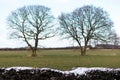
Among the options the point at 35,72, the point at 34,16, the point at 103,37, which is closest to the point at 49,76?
the point at 35,72

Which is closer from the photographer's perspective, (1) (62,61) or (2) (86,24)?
(1) (62,61)

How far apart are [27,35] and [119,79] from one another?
69666mm

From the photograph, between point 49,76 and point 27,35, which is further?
point 27,35

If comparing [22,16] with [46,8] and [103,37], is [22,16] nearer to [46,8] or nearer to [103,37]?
[46,8]

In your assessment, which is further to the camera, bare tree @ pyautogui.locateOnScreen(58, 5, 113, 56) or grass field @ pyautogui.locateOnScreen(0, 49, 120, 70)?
bare tree @ pyautogui.locateOnScreen(58, 5, 113, 56)

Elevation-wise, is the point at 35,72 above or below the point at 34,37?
below

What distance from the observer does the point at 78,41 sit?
268ft

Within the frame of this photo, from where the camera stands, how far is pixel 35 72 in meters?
11.2

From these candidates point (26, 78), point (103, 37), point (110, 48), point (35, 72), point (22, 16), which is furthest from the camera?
point (110, 48)

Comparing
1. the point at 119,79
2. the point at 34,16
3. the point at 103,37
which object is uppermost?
the point at 34,16

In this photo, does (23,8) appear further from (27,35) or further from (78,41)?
(78,41)

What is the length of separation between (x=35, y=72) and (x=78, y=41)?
232 feet

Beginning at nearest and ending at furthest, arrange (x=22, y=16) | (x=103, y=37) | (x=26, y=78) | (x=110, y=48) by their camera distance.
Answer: (x=26, y=78)
(x=103, y=37)
(x=22, y=16)
(x=110, y=48)

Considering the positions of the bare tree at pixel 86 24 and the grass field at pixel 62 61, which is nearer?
the grass field at pixel 62 61
